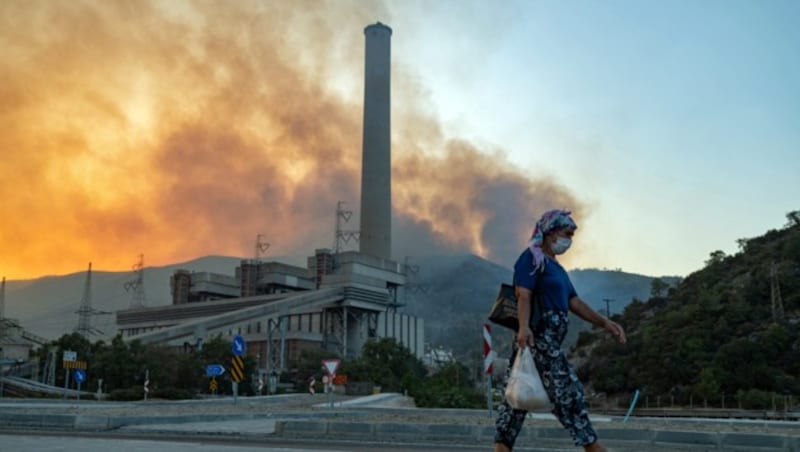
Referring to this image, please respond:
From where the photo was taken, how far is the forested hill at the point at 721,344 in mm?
45125

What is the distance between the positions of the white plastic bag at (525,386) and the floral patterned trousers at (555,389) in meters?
0.08

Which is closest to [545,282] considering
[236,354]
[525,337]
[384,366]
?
[525,337]

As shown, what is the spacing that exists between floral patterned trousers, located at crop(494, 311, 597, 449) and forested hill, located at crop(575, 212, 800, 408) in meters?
39.6

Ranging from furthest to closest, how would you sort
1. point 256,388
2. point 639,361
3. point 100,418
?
point 256,388, point 639,361, point 100,418

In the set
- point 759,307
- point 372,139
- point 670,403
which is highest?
point 372,139

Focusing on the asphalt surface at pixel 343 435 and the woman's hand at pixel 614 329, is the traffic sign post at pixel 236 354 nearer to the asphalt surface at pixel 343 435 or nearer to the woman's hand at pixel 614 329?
the asphalt surface at pixel 343 435

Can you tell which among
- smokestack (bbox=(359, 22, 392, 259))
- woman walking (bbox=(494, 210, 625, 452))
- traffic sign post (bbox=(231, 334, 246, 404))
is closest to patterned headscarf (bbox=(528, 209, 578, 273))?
woman walking (bbox=(494, 210, 625, 452))

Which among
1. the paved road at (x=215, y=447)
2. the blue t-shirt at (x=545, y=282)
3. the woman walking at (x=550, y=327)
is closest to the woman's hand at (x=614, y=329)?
the woman walking at (x=550, y=327)

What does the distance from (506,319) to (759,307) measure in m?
56.0

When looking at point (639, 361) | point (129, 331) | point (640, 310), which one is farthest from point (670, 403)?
point (129, 331)

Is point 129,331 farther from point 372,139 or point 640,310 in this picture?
point 640,310

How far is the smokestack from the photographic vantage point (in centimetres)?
10931

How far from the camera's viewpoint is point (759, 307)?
2170 inches

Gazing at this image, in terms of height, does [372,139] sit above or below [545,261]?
→ above
